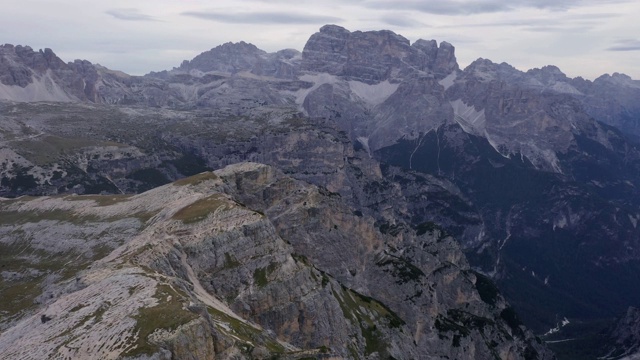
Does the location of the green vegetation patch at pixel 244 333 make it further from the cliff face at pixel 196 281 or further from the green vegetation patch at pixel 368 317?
the green vegetation patch at pixel 368 317

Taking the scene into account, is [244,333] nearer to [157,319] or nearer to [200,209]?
[157,319]

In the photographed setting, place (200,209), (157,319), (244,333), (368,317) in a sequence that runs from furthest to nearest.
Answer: (368,317)
(200,209)
(244,333)
(157,319)

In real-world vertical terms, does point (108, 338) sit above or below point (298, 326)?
above

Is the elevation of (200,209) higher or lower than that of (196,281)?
higher

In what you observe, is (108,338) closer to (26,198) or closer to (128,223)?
(128,223)

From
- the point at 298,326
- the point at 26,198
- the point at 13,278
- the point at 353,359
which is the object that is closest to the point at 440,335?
the point at 353,359

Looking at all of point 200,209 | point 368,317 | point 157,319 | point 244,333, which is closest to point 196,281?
point 200,209
